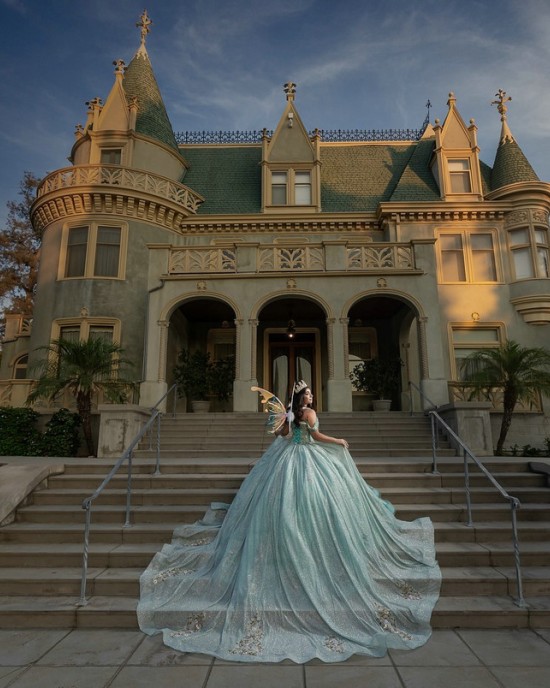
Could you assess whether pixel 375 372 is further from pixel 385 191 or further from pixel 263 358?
pixel 385 191

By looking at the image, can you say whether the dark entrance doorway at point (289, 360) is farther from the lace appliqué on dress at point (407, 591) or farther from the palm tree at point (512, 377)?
the lace appliqué on dress at point (407, 591)

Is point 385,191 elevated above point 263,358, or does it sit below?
above

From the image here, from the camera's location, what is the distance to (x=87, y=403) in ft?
38.9

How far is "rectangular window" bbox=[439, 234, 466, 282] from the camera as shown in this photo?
16812 mm

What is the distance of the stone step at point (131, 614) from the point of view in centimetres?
418

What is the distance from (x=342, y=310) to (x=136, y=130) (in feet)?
39.4

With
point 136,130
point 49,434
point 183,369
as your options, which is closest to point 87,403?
point 49,434

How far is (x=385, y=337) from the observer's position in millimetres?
16641

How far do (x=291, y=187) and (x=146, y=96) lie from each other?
7894 mm

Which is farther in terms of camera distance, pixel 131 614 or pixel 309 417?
pixel 309 417

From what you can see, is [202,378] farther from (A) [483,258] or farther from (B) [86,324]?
(A) [483,258]

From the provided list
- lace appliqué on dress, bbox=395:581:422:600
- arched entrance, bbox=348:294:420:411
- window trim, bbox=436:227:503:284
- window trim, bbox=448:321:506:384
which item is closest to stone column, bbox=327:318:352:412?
arched entrance, bbox=348:294:420:411

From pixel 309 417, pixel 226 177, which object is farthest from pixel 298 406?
pixel 226 177

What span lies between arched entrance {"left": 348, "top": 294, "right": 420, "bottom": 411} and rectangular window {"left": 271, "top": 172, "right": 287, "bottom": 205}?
19.6ft
